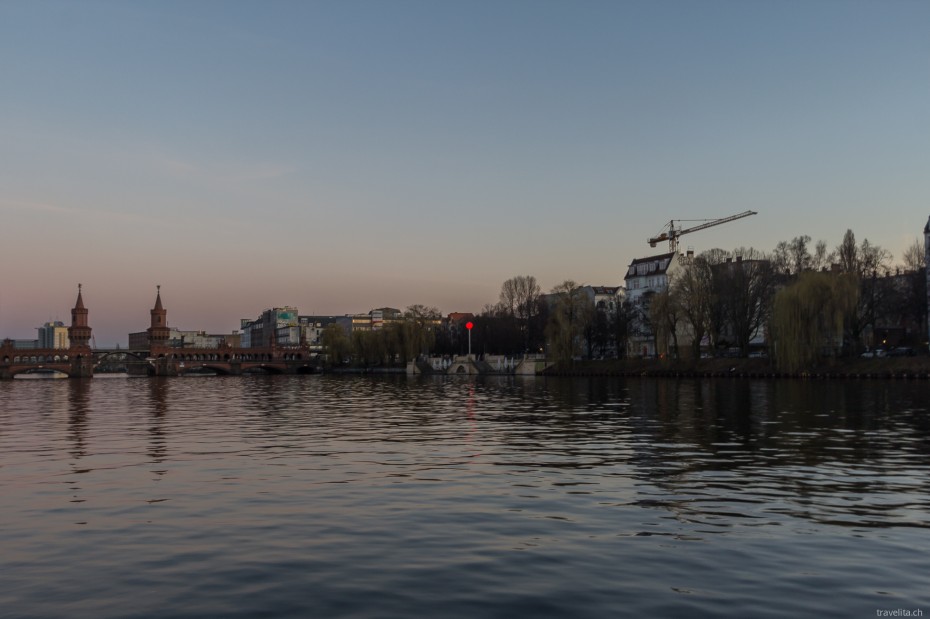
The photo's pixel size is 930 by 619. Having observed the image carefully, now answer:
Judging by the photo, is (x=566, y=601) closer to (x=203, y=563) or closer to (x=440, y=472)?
(x=203, y=563)

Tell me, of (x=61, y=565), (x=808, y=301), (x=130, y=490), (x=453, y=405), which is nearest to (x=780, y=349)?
(x=808, y=301)

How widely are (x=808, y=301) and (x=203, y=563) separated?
323ft

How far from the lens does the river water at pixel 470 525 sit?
12797 mm

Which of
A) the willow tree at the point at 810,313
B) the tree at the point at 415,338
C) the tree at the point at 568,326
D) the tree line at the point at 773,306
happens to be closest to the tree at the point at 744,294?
the tree line at the point at 773,306

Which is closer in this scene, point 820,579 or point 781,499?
point 820,579

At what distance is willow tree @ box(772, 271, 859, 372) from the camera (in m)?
101

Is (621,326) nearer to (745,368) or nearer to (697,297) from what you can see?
(697,297)

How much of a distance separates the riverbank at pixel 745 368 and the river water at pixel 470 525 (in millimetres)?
70851

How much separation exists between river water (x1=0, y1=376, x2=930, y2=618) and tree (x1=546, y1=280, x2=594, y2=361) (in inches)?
4313

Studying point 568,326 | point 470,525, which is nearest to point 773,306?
point 568,326

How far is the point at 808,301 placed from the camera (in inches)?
3981

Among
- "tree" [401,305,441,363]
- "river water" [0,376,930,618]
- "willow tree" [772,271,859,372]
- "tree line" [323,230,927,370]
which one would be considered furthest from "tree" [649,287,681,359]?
"river water" [0,376,930,618]

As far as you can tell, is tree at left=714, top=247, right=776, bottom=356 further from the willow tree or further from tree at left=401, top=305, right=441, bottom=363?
tree at left=401, top=305, right=441, bottom=363

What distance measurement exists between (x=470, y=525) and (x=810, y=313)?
94.3m
